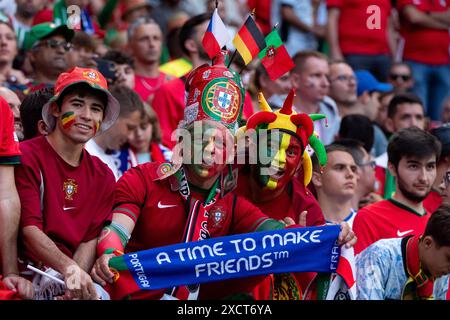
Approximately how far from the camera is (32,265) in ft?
19.9

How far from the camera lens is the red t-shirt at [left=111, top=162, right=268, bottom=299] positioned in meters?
6.17

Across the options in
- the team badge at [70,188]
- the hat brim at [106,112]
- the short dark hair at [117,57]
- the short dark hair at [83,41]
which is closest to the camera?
the team badge at [70,188]

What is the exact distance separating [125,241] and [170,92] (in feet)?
11.8

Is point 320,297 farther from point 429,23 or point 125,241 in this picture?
point 429,23

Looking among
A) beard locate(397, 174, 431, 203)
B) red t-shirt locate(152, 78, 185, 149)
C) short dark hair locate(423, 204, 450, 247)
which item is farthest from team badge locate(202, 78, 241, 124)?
red t-shirt locate(152, 78, 185, 149)

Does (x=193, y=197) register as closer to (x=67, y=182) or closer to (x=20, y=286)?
(x=67, y=182)

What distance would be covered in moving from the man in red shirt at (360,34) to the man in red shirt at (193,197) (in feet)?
18.3

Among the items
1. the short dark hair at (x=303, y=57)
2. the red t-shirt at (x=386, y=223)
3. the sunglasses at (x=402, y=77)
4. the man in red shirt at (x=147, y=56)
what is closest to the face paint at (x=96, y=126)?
the red t-shirt at (x=386, y=223)

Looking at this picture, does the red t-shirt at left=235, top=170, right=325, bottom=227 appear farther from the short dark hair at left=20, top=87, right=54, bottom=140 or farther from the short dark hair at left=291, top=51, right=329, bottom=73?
the short dark hair at left=291, top=51, right=329, bottom=73

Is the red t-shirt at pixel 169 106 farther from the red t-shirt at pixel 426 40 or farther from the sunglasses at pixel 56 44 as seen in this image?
the red t-shirt at pixel 426 40

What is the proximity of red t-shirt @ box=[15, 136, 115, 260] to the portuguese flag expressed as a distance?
1.28 m

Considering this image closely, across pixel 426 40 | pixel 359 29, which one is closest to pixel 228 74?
pixel 359 29

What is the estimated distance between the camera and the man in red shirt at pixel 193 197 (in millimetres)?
6145

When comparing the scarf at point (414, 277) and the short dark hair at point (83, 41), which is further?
the short dark hair at point (83, 41)
